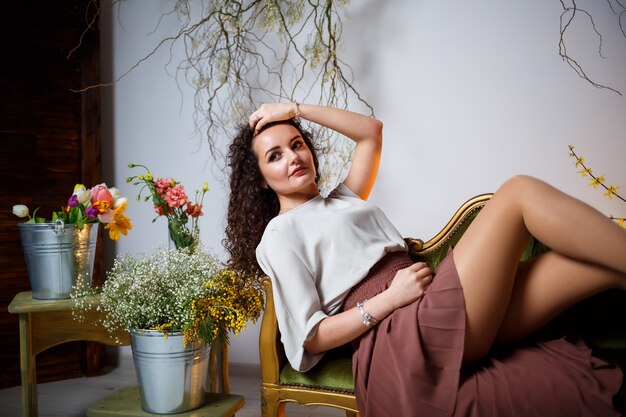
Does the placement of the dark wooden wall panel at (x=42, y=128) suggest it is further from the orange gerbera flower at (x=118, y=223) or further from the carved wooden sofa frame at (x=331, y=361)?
the carved wooden sofa frame at (x=331, y=361)

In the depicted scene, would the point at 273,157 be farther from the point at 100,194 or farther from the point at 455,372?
the point at 455,372

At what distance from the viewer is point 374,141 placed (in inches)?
82.4

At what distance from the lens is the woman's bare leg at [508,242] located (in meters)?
1.34

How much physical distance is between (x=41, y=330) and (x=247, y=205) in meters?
0.92

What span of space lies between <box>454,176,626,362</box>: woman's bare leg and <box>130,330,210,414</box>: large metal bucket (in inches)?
34.6

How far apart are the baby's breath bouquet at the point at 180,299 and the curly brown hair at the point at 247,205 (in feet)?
0.67

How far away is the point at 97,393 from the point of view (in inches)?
105

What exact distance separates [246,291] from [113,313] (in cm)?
45

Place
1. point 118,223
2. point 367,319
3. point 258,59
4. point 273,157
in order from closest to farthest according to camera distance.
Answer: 1. point 367,319
2. point 273,157
3. point 118,223
4. point 258,59

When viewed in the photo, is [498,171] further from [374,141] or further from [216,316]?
[216,316]

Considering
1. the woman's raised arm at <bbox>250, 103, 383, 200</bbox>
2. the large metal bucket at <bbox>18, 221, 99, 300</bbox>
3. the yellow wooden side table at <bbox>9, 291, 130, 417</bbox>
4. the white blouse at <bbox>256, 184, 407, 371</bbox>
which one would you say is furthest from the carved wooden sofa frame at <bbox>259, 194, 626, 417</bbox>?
the large metal bucket at <bbox>18, 221, 99, 300</bbox>

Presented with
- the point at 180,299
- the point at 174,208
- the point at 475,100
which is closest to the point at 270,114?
the point at 174,208

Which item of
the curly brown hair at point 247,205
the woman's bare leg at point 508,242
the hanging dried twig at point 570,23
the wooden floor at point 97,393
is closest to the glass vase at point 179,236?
the curly brown hair at point 247,205

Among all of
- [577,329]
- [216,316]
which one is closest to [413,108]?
[577,329]
